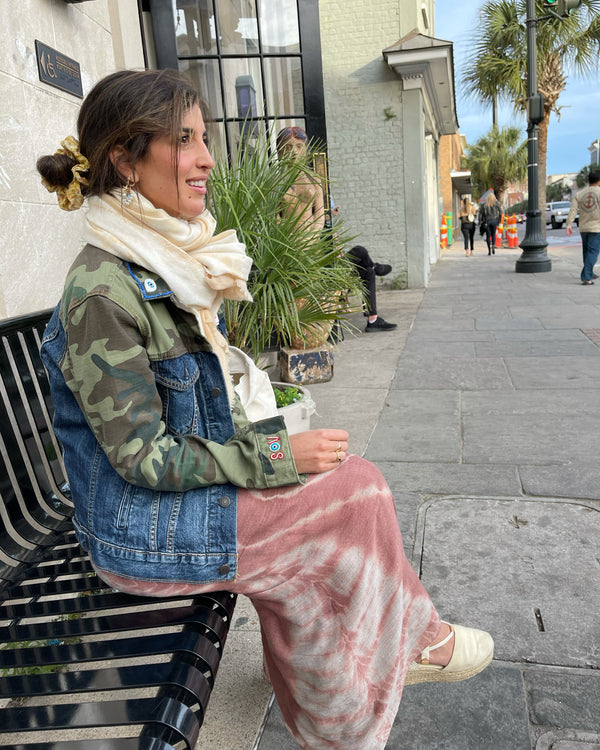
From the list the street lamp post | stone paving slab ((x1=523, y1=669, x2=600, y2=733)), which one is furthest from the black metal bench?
the street lamp post

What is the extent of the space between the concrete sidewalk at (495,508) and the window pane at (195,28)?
3.39 m

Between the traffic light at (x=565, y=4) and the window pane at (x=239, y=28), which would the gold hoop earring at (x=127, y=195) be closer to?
the window pane at (x=239, y=28)

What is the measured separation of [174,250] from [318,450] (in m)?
0.59

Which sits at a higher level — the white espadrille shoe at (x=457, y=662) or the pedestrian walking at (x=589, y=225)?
the pedestrian walking at (x=589, y=225)

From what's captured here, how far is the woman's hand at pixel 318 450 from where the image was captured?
56.7 inches

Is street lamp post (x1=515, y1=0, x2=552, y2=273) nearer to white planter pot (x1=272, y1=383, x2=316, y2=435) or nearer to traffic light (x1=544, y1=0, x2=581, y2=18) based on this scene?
traffic light (x1=544, y1=0, x2=581, y2=18)

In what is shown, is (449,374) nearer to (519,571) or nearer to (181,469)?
(519,571)

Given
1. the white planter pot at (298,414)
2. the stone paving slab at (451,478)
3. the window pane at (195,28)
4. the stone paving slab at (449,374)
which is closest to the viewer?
the stone paving slab at (451,478)

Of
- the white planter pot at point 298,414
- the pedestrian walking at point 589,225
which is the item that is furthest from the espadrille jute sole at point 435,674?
the pedestrian walking at point 589,225

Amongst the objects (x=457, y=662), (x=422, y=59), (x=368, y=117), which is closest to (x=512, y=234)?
(x=368, y=117)

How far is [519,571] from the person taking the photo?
2451mm

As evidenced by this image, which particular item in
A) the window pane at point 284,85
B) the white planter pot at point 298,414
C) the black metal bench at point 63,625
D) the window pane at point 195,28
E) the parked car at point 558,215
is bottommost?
the parked car at point 558,215

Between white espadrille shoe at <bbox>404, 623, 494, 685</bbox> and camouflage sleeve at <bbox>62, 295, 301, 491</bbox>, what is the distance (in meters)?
0.69

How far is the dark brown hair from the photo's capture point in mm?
1459
